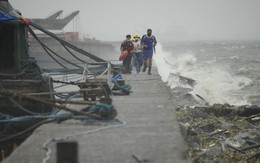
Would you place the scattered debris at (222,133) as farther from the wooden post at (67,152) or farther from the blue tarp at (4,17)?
the blue tarp at (4,17)

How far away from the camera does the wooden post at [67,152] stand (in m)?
2.93

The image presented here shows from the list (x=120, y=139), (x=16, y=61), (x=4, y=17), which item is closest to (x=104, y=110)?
(x=120, y=139)

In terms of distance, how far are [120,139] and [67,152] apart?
1895 millimetres

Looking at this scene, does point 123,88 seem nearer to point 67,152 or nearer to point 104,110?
point 104,110

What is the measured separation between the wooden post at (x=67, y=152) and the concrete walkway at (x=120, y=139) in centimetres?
103

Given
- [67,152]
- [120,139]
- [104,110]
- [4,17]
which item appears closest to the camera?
[67,152]

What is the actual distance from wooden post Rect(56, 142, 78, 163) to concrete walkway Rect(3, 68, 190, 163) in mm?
1029

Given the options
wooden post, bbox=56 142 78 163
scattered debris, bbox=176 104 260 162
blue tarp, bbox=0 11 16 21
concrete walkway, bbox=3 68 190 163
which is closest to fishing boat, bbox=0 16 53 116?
blue tarp, bbox=0 11 16 21

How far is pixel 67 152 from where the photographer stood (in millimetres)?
2969

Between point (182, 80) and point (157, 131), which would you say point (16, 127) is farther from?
point (182, 80)

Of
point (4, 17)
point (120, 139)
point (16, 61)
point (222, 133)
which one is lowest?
point (222, 133)


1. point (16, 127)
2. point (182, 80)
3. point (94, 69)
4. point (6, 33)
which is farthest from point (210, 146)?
point (182, 80)

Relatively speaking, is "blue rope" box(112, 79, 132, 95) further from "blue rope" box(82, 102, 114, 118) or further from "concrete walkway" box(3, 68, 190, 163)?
"blue rope" box(82, 102, 114, 118)

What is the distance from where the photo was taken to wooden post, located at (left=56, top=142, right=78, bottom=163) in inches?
115
